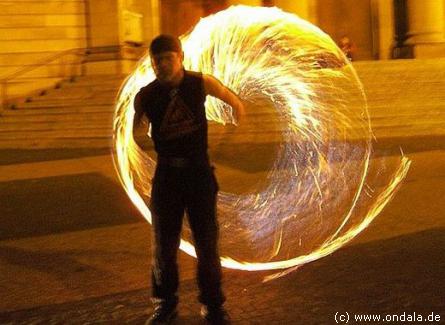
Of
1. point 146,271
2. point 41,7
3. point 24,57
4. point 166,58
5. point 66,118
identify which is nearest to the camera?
point 166,58

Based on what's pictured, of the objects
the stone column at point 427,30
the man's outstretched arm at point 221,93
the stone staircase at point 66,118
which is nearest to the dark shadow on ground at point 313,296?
the man's outstretched arm at point 221,93

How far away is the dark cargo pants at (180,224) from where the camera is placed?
17.0ft

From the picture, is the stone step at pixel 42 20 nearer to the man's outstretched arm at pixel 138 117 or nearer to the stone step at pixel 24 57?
the stone step at pixel 24 57

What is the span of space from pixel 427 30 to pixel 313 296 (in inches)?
786

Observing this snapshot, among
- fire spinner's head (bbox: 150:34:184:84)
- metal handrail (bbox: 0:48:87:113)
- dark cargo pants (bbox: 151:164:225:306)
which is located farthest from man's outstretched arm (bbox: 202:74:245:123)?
metal handrail (bbox: 0:48:87:113)

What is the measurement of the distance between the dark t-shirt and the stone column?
66.1ft

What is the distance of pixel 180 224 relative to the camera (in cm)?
531

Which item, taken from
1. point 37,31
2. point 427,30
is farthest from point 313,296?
point 427,30

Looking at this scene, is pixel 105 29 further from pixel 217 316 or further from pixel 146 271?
pixel 217 316

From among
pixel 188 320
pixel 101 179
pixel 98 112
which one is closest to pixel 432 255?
pixel 188 320

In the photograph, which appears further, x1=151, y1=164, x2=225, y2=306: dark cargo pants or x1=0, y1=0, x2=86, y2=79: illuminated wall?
x1=0, y1=0, x2=86, y2=79: illuminated wall

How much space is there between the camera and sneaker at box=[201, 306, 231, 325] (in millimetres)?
5255

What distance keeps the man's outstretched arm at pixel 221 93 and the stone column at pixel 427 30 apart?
20.0 metres

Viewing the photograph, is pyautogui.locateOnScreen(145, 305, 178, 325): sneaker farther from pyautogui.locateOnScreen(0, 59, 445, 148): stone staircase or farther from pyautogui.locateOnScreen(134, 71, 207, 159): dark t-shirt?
pyautogui.locateOnScreen(0, 59, 445, 148): stone staircase
